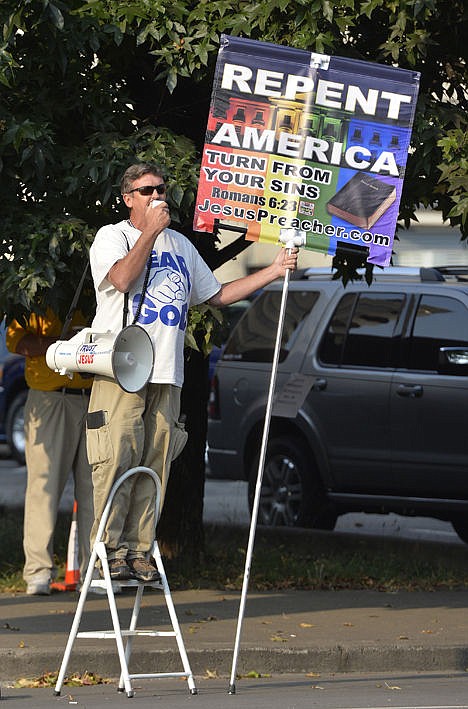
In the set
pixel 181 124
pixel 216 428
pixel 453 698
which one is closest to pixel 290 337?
pixel 216 428

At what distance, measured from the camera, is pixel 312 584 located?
10.0m

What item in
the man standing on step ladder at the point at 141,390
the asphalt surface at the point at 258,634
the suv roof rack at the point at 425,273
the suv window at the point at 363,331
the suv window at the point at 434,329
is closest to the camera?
the man standing on step ladder at the point at 141,390

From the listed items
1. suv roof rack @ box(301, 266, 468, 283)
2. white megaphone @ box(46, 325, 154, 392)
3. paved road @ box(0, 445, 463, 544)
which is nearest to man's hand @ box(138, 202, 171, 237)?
white megaphone @ box(46, 325, 154, 392)

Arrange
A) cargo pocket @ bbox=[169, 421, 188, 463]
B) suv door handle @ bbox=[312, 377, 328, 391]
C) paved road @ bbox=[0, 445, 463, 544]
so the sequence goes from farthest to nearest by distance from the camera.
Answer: paved road @ bbox=[0, 445, 463, 544]
suv door handle @ bbox=[312, 377, 328, 391]
cargo pocket @ bbox=[169, 421, 188, 463]

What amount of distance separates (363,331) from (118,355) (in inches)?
257

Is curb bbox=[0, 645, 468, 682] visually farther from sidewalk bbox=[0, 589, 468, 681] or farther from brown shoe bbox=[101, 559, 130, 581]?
brown shoe bbox=[101, 559, 130, 581]

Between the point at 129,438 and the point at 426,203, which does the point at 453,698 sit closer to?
the point at 129,438

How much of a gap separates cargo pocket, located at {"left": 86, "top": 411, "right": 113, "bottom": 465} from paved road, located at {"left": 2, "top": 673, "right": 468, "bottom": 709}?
101cm

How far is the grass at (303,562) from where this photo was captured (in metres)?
9.88

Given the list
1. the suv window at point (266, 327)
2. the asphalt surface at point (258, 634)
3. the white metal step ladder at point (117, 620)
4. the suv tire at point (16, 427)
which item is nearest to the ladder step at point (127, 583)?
the white metal step ladder at point (117, 620)

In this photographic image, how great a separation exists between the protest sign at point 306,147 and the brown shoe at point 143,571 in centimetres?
153

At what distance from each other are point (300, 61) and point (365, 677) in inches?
114

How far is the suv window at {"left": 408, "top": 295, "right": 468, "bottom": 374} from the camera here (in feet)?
40.3

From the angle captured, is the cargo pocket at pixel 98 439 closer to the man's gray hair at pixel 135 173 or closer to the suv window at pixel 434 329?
the man's gray hair at pixel 135 173
